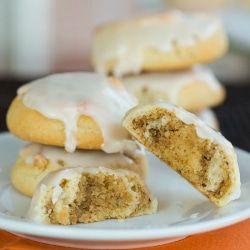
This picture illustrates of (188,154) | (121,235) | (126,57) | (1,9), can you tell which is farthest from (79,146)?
(1,9)

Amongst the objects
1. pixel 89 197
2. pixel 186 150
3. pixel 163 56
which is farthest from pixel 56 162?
pixel 163 56

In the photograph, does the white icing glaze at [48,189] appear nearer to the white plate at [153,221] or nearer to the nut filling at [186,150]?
the white plate at [153,221]

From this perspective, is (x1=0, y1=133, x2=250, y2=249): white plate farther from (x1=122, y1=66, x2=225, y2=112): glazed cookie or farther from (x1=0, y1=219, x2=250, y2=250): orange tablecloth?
(x1=122, y1=66, x2=225, y2=112): glazed cookie

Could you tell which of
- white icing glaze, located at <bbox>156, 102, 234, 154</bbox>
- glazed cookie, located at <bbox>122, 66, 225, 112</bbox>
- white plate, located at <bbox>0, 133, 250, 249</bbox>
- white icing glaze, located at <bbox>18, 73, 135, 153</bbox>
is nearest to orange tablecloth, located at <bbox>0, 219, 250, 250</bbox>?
white plate, located at <bbox>0, 133, 250, 249</bbox>

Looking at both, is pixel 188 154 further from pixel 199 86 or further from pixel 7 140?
pixel 199 86

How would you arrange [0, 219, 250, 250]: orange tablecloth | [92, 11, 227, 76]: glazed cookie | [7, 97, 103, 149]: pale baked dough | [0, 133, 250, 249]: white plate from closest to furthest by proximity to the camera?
[0, 133, 250, 249]: white plate → [0, 219, 250, 250]: orange tablecloth → [7, 97, 103, 149]: pale baked dough → [92, 11, 227, 76]: glazed cookie

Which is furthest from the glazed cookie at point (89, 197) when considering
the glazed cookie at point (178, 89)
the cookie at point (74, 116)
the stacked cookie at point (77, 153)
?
the glazed cookie at point (178, 89)

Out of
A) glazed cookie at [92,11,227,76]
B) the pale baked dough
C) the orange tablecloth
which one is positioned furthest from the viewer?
glazed cookie at [92,11,227,76]
